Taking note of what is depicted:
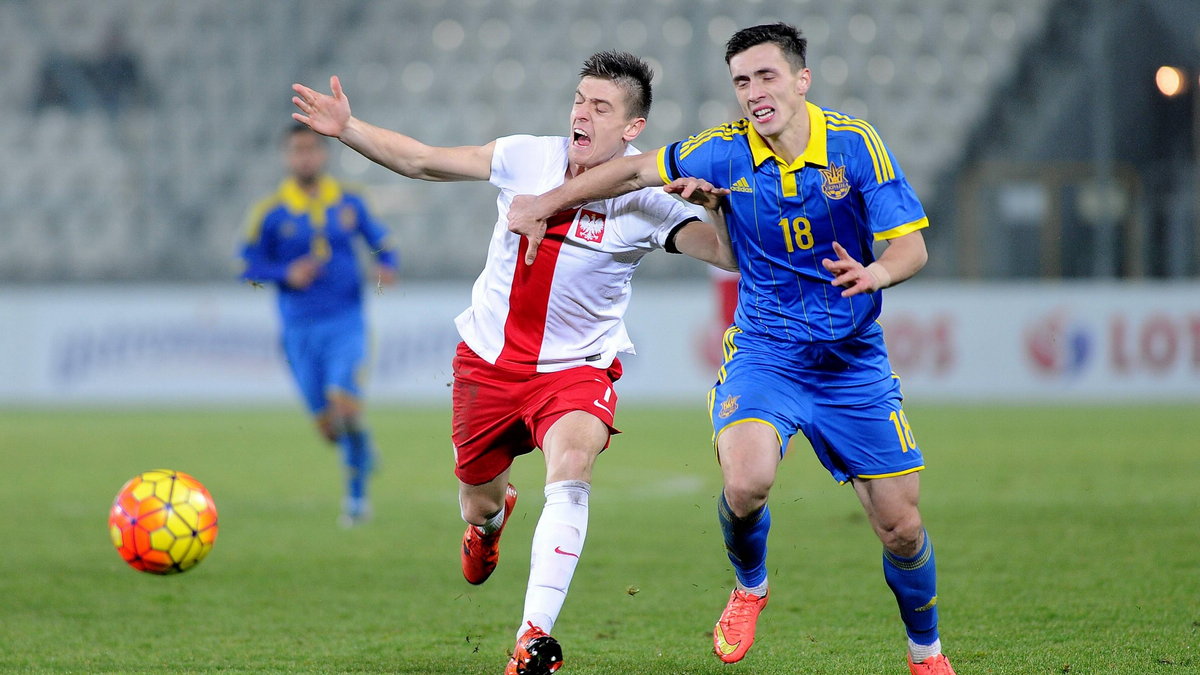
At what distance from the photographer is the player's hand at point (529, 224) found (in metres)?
4.79

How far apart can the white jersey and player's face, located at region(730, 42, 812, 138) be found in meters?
0.61

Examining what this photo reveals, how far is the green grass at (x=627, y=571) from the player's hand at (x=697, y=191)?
1.58m

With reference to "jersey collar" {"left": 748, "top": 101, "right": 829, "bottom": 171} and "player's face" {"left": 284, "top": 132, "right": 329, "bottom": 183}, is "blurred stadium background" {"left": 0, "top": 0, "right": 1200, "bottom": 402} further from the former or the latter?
"jersey collar" {"left": 748, "top": 101, "right": 829, "bottom": 171}

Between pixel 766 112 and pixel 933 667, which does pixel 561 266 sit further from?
pixel 933 667

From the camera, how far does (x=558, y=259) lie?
495cm

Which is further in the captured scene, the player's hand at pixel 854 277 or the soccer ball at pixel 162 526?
the soccer ball at pixel 162 526

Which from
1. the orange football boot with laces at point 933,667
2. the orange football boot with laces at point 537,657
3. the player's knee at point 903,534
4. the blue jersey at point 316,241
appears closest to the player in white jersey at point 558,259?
the orange football boot with laces at point 537,657

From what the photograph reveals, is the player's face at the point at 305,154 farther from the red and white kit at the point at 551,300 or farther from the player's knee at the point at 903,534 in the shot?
the player's knee at the point at 903,534

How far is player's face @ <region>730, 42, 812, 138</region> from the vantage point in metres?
4.43

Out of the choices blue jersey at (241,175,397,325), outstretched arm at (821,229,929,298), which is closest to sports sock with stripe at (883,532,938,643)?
outstretched arm at (821,229,929,298)

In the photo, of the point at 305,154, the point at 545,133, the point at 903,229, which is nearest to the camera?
the point at 903,229

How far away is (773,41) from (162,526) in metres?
2.97

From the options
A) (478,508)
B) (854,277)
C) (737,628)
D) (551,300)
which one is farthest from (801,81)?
(478,508)

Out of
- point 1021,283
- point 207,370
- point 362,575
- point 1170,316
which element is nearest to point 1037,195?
point 1021,283
